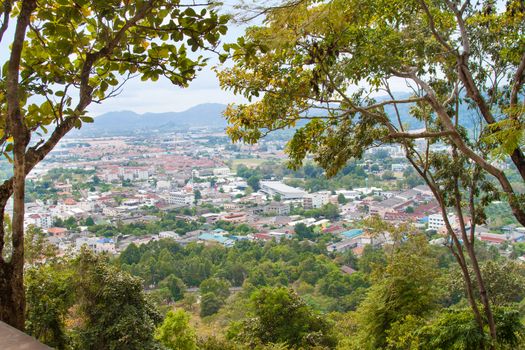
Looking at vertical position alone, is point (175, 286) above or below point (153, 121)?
below

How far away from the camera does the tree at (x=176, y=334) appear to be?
6.94 meters

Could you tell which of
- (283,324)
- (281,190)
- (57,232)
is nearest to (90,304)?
(283,324)

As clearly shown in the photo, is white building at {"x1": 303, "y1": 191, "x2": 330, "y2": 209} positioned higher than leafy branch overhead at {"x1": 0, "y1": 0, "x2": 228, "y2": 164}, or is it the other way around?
leafy branch overhead at {"x1": 0, "y1": 0, "x2": 228, "y2": 164}

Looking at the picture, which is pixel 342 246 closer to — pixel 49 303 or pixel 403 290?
pixel 403 290

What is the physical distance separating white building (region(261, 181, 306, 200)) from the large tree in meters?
30.5

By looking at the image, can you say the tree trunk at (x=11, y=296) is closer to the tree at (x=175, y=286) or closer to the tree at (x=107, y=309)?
the tree at (x=107, y=309)

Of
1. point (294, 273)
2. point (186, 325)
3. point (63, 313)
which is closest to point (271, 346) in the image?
point (186, 325)

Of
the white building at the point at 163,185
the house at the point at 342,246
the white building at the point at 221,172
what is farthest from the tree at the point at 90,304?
the white building at the point at 221,172

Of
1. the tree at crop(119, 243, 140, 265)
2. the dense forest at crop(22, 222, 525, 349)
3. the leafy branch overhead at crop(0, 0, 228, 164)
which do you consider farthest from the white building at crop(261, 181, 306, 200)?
the leafy branch overhead at crop(0, 0, 228, 164)

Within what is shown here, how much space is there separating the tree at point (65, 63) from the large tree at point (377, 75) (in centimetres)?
80

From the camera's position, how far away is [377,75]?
325 centimetres

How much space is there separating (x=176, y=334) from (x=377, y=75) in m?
5.20

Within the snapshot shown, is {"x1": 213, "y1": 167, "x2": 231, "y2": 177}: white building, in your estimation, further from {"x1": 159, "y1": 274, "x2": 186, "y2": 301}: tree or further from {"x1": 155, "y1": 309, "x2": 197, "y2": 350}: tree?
{"x1": 155, "y1": 309, "x2": 197, "y2": 350}: tree

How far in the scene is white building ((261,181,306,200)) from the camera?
114ft
